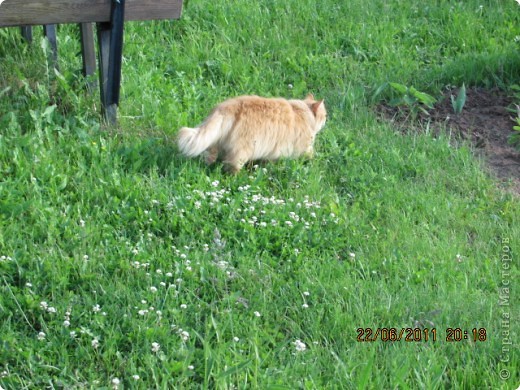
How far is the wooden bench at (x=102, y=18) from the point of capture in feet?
18.0

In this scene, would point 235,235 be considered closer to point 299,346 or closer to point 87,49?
point 299,346

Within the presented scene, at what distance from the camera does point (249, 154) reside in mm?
5523

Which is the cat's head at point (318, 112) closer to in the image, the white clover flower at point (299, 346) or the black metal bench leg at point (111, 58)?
the black metal bench leg at point (111, 58)

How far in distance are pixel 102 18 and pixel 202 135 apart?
4.03ft

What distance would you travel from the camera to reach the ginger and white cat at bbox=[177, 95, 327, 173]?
529cm

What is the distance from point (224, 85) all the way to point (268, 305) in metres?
2.99

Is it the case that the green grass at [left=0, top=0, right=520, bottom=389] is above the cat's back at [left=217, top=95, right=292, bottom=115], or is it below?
below

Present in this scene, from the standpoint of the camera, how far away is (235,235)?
486 cm

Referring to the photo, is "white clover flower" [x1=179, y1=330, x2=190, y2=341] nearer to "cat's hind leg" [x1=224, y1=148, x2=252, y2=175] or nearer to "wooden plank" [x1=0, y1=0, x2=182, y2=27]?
"cat's hind leg" [x1=224, y1=148, x2=252, y2=175]

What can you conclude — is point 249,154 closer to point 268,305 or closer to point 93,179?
point 93,179

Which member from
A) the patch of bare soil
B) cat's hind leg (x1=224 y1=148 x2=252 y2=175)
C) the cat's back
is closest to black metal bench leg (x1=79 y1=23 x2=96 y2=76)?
the cat's back

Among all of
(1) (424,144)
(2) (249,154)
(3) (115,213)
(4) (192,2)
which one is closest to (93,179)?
(3) (115,213)
